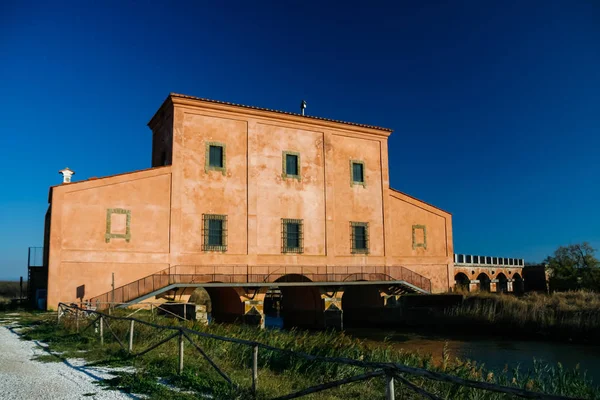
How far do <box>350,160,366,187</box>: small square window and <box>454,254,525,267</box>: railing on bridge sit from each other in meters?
14.3

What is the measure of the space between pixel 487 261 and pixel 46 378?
42.4m

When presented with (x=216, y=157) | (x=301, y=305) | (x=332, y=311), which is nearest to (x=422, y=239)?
(x=332, y=311)

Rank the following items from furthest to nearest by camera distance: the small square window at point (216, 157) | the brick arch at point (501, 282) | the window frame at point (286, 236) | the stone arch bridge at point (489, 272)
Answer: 1. the brick arch at point (501, 282)
2. the stone arch bridge at point (489, 272)
3. the window frame at point (286, 236)
4. the small square window at point (216, 157)

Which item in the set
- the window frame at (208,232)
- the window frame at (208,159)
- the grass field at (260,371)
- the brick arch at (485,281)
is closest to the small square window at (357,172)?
the window frame at (208,159)

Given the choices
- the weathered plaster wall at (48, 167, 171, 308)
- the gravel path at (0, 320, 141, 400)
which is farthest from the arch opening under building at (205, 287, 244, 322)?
the gravel path at (0, 320, 141, 400)

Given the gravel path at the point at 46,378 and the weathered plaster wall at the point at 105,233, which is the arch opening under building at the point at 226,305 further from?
the gravel path at the point at 46,378

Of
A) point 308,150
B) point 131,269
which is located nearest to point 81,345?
point 131,269

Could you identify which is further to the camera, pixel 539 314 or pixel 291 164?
pixel 291 164

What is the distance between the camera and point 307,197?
94.0ft

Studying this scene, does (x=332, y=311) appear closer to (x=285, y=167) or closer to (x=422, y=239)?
(x=422, y=239)

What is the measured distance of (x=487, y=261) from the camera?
4534cm

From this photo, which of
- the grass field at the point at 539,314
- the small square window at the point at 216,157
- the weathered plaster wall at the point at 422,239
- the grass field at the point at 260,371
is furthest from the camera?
the weathered plaster wall at the point at 422,239

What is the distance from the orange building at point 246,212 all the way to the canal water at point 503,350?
19.8 ft

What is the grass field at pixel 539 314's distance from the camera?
21811 millimetres
